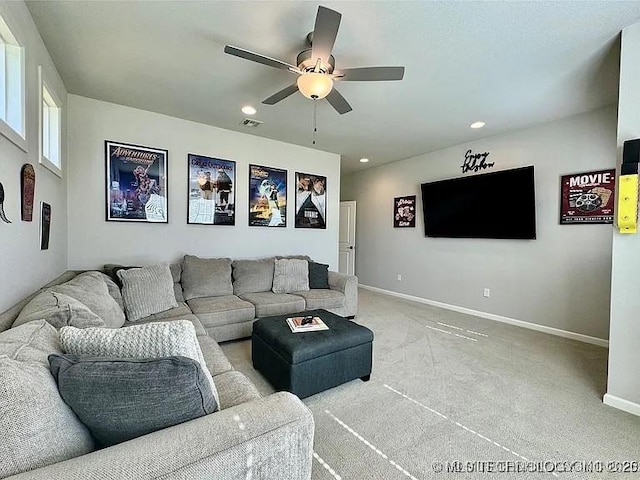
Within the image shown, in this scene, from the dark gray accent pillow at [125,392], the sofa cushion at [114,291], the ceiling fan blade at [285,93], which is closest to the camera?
the dark gray accent pillow at [125,392]

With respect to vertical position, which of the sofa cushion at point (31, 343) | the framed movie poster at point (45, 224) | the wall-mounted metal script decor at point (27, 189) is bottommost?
the sofa cushion at point (31, 343)

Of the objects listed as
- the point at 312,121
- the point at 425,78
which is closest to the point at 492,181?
the point at 425,78

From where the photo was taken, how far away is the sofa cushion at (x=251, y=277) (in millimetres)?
3727

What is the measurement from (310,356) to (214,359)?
2.20 ft

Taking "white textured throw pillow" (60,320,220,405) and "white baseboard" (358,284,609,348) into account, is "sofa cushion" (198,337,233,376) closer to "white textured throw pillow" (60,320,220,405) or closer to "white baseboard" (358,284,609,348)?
"white textured throw pillow" (60,320,220,405)

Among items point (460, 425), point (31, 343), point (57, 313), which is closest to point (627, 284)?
point (460, 425)

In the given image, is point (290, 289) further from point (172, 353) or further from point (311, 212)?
point (172, 353)

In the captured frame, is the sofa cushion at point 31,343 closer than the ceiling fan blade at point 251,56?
Yes

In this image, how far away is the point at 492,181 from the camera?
4180mm

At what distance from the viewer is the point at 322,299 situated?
3.70 m

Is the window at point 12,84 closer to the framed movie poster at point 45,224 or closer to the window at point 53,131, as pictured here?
the framed movie poster at point 45,224

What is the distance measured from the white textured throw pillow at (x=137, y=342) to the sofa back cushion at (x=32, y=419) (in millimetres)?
105

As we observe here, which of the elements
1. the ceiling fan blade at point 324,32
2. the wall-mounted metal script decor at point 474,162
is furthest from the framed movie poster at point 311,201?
the ceiling fan blade at point 324,32

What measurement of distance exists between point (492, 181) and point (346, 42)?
3067mm
